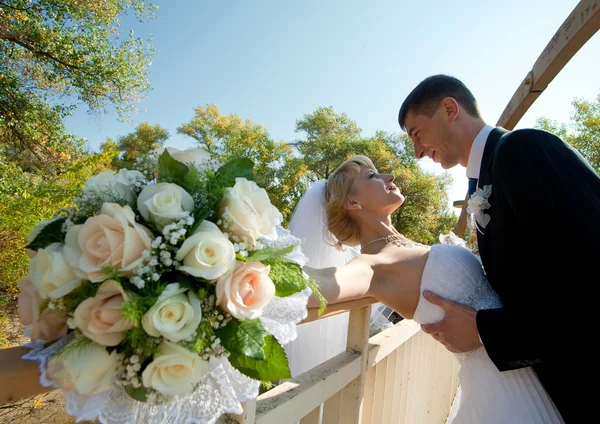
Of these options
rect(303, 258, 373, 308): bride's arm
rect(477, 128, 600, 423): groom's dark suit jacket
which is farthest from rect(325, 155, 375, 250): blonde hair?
rect(477, 128, 600, 423): groom's dark suit jacket

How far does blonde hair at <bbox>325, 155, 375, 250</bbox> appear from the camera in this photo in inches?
107

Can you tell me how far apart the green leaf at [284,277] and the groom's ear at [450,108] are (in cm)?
173

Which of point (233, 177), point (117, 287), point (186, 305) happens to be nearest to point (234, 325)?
point (186, 305)

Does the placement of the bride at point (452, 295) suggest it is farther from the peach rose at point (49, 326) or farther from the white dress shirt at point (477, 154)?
the peach rose at point (49, 326)

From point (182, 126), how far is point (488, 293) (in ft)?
100

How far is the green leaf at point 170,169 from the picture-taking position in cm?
82

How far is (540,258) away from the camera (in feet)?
4.27

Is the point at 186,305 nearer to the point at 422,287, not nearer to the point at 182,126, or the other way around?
the point at 422,287

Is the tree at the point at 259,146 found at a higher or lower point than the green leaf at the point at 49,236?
higher

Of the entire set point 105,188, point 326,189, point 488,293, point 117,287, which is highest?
point 326,189

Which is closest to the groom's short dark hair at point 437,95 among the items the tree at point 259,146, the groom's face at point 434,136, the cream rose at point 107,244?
the groom's face at point 434,136

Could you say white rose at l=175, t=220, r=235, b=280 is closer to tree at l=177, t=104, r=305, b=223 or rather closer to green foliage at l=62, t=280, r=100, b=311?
green foliage at l=62, t=280, r=100, b=311

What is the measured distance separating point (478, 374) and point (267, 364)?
1.32m

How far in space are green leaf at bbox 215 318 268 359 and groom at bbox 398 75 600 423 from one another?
108cm
